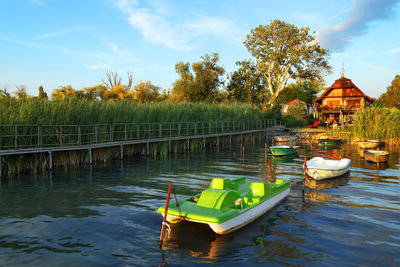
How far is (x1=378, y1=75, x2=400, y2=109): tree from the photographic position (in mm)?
62784

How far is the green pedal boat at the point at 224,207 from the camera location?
6941mm

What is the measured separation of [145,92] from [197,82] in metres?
13.7

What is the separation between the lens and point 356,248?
694cm

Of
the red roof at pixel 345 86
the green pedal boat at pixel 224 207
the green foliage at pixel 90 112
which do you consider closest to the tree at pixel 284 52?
the red roof at pixel 345 86

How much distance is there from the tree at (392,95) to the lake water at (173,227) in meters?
58.0

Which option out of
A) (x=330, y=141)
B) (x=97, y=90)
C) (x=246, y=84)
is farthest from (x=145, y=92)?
Answer: (x=330, y=141)

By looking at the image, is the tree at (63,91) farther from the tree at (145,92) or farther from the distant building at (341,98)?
the distant building at (341,98)

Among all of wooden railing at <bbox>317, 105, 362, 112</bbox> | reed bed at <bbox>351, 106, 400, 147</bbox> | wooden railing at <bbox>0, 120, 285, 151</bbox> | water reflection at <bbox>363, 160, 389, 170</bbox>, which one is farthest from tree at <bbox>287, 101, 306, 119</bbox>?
water reflection at <bbox>363, 160, 389, 170</bbox>

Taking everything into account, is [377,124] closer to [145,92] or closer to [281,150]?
[281,150]

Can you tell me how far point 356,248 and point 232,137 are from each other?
91.6 ft

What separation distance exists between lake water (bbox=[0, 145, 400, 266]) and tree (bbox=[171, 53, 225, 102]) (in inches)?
1364

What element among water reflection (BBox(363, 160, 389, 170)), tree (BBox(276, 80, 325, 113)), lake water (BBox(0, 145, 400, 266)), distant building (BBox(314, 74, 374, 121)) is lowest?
lake water (BBox(0, 145, 400, 266))

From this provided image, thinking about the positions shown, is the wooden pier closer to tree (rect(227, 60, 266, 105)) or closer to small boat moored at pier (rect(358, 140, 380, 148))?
small boat moored at pier (rect(358, 140, 380, 148))

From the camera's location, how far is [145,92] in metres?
58.1
